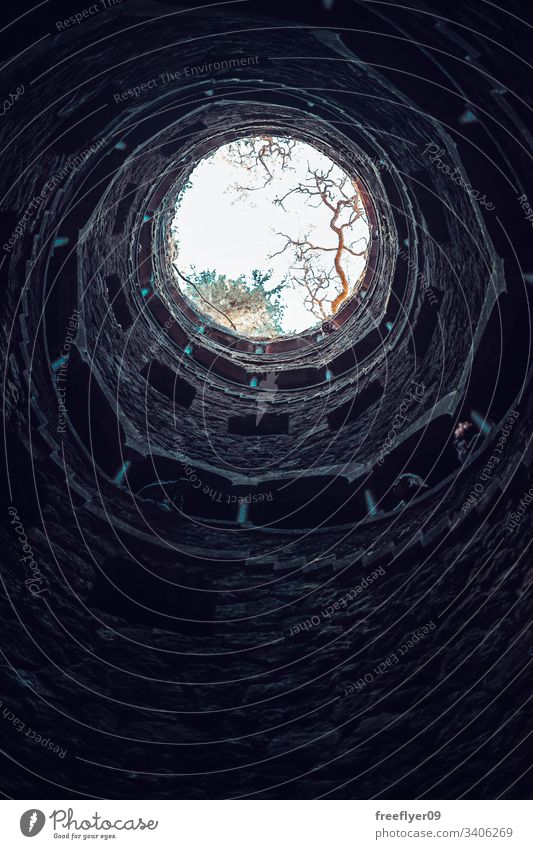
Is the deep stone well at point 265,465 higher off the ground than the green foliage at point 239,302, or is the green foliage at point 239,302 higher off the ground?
the green foliage at point 239,302

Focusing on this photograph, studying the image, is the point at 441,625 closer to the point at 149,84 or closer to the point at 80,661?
the point at 80,661

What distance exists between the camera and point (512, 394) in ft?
20.5

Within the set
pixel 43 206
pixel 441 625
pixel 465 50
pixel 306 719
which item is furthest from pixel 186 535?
pixel 465 50

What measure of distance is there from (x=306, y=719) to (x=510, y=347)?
15.4 ft
